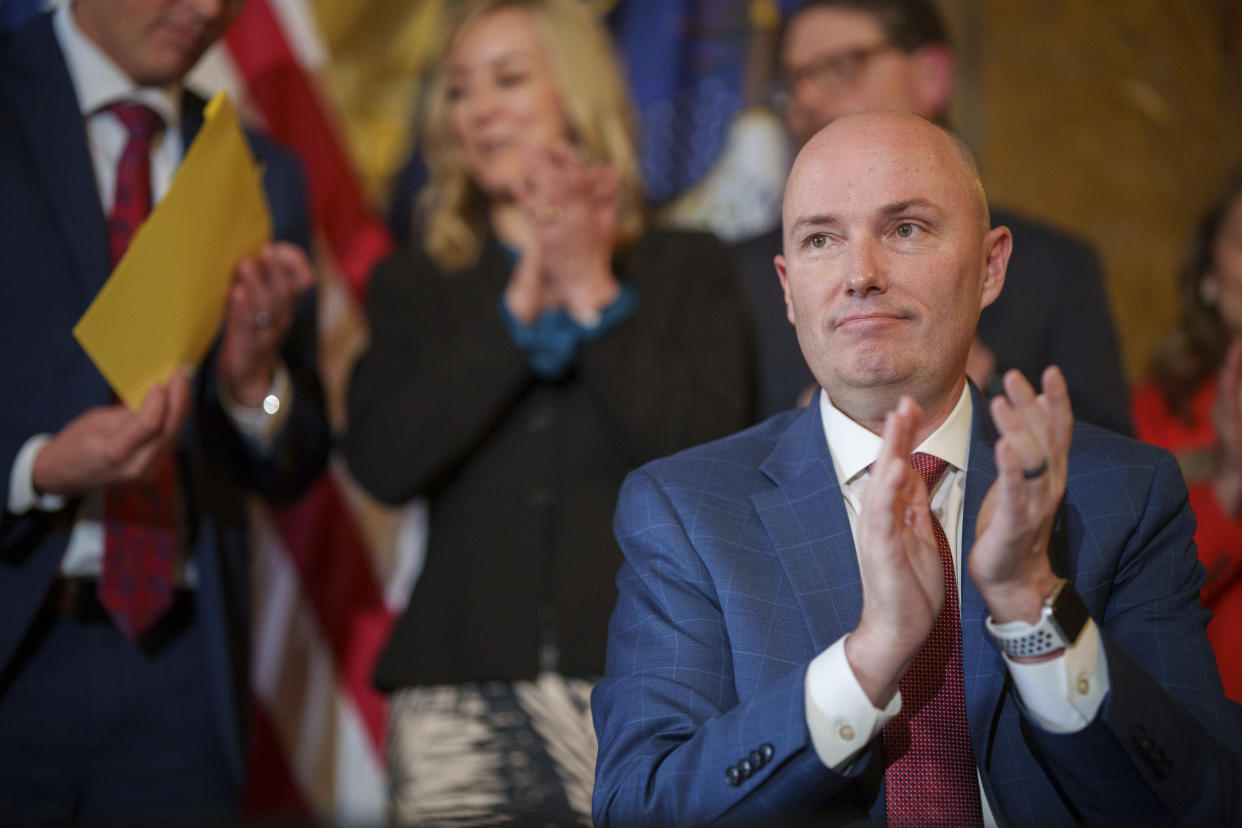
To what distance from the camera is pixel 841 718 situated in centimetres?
121

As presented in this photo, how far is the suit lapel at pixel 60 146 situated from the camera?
1.93 metres

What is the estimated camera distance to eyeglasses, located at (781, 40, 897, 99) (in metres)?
2.63

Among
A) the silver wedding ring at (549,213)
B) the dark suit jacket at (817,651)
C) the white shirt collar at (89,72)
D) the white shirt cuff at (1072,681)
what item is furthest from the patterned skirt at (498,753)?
the white shirt collar at (89,72)

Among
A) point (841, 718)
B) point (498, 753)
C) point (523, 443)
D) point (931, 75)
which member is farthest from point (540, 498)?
point (931, 75)

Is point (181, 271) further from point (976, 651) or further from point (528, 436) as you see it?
point (976, 651)

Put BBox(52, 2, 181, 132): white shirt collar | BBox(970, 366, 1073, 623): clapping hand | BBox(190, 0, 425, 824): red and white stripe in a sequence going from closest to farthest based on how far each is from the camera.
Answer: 1. BBox(970, 366, 1073, 623): clapping hand
2. BBox(52, 2, 181, 132): white shirt collar
3. BBox(190, 0, 425, 824): red and white stripe

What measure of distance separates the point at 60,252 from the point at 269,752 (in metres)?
1.47

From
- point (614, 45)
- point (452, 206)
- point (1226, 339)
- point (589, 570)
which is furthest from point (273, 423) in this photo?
point (1226, 339)

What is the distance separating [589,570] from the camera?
2119mm

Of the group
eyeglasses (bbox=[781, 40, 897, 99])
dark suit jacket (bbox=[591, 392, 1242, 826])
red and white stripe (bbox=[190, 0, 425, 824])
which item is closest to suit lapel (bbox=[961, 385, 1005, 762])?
dark suit jacket (bbox=[591, 392, 1242, 826])

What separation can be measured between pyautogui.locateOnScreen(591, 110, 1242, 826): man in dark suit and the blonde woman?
599 mm

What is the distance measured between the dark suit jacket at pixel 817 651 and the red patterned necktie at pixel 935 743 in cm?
2

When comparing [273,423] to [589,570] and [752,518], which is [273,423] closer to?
[589,570]

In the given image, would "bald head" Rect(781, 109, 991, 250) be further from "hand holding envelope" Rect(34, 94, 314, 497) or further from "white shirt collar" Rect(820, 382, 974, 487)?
"hand holding envelope" Rect(34, 94, 314, 497)
